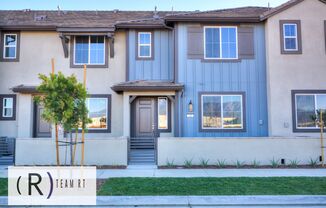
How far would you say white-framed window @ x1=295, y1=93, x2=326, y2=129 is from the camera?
1253 centimetres

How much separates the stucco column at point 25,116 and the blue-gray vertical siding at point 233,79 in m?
7.50

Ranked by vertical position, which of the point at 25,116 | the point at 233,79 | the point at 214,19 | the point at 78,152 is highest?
the point at 214,19

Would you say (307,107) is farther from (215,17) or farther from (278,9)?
(215,17)

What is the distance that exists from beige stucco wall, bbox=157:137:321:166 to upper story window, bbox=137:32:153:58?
5.19 meters

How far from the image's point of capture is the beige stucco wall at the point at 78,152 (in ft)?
35.3

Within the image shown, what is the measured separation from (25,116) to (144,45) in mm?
6895

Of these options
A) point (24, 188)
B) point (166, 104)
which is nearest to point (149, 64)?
point (166, 104)

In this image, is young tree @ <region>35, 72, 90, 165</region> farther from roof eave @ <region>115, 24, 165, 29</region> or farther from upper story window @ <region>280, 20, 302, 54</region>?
upper story window @ <region>280, 20, 302, 54</region>

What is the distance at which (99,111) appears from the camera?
14094 millimetres

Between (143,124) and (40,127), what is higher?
(143,124)

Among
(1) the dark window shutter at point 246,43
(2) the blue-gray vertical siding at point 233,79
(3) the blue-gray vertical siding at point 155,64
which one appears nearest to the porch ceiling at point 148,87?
(2) the blue-gray vertical siding at point 233,79

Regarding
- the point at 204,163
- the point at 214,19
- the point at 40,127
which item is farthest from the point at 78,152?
the point at 214,19

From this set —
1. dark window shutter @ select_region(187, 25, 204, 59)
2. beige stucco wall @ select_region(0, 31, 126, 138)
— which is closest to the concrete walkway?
beige stucco wall @ select_region(0, 31, 126, 138)

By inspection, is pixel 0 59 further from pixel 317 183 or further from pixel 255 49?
pixel 317 183
